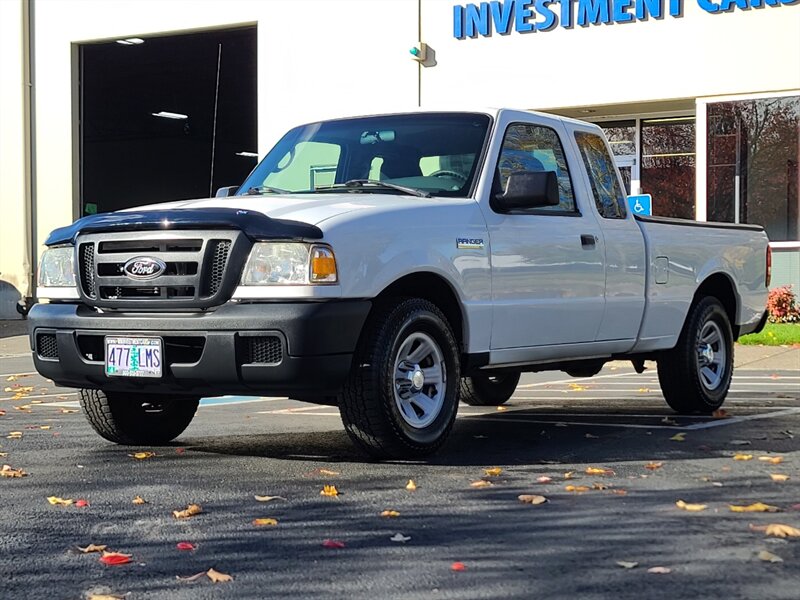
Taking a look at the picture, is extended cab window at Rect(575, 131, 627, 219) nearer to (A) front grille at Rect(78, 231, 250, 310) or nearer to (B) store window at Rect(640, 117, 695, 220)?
(A) front grille at Rect(78, 231, 250, 310)

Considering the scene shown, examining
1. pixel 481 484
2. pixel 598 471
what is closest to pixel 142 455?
pixel 481 484

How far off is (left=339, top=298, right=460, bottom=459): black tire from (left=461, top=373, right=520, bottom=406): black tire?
10.9 feet

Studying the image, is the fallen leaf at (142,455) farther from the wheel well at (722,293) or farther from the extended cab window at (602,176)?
the wheel well at (722,293)

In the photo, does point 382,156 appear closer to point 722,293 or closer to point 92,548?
point 722,293

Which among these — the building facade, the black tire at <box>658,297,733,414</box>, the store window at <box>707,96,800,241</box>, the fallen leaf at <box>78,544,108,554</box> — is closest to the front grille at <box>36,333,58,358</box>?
the fallen leaf at <box>78,544,108,554</box>

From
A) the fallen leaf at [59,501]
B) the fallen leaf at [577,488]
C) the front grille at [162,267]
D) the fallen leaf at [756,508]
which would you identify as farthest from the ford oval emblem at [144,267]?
the fallen leaf at [756,508]

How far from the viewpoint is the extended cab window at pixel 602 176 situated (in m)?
8.40

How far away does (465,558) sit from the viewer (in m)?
4.54

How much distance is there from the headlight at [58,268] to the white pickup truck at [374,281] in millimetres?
11

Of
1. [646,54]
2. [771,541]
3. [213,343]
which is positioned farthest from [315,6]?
[771,541]

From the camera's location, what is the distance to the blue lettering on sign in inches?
776

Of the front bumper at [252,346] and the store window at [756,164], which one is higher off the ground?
the store window at [756,164]

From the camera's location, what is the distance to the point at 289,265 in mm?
6273

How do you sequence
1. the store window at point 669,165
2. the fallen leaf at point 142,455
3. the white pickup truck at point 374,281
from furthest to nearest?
the store window at point 669,165 → the fallen leaf at point 142,455 → the white pickup truck at point 374,281
